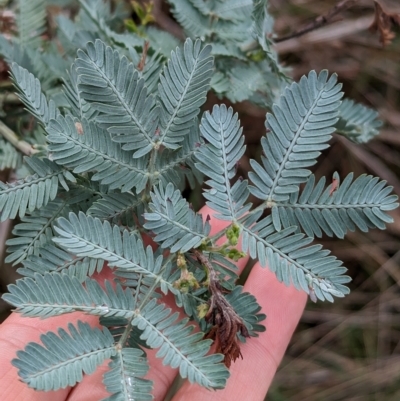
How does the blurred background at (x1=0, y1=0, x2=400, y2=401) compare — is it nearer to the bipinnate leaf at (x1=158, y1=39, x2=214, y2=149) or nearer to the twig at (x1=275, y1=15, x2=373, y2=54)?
the twig at (x1=275, y1=15, x2=373, y2=54)

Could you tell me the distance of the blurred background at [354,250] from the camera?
2504 mm

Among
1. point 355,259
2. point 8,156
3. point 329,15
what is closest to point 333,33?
point 329,15

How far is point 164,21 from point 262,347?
70.1 inches

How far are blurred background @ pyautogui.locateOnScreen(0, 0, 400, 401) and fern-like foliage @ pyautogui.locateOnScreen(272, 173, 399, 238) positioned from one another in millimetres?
1421

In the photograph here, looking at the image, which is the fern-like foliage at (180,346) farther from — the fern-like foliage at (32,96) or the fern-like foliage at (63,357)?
the fern-like foliage at (32,96)

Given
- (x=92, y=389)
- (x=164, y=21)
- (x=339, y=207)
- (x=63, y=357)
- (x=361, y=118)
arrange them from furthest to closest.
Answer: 1. (x=164, y=21)
2. (x=361, y=118)
3. (x=92, y=389)
4. (x=339, y=207)
5. (x=63, y=357)

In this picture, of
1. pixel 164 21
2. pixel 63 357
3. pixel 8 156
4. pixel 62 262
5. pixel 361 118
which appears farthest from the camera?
pixel 164 21

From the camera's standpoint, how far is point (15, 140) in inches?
59.8

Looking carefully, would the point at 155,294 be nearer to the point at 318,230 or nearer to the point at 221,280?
the point at 221,280

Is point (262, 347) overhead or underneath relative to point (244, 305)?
underneath

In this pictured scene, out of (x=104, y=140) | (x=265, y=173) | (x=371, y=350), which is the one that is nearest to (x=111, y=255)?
(x=104, y=140)

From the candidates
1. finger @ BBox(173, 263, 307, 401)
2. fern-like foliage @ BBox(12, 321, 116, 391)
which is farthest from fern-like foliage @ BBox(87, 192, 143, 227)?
finger @ BBox(173, 263, 307, 401)

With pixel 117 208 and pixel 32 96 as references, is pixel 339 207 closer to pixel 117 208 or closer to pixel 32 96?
pixel 117 208

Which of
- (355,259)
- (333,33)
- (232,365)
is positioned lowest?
(355,259)
